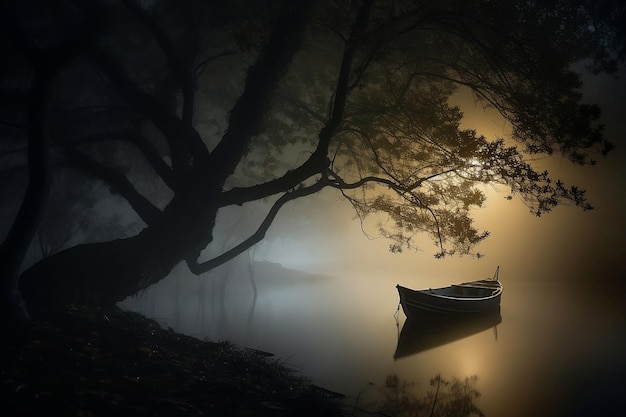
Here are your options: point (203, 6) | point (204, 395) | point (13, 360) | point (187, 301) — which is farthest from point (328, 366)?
point (187, 301)

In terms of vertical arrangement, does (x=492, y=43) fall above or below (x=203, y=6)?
below

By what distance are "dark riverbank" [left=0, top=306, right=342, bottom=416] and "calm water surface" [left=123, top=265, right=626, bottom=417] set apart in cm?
433

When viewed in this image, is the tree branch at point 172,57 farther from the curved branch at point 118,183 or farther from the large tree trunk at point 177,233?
the curved branch at point 118,183

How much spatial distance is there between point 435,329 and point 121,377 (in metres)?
17.1

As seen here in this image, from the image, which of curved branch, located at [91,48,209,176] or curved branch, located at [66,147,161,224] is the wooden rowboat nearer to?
curved branch, located at [91,48,209,176]

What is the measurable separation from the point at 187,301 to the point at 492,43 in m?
32.9

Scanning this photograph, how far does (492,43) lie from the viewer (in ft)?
25.5

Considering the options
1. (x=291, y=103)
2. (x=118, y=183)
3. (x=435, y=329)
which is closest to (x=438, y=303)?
(x=435, y=329)

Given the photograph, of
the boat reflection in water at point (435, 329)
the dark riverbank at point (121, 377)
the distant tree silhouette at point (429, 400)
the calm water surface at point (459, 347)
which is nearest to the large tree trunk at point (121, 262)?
the dark riverbank at point (121, 377)

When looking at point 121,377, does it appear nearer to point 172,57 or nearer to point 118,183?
point 118,183

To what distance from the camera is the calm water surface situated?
10.6m

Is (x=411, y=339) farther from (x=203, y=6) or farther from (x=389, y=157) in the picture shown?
(x=203, y=6)

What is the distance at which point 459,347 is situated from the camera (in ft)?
53.6

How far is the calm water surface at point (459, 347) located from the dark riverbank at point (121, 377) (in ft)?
14.2
